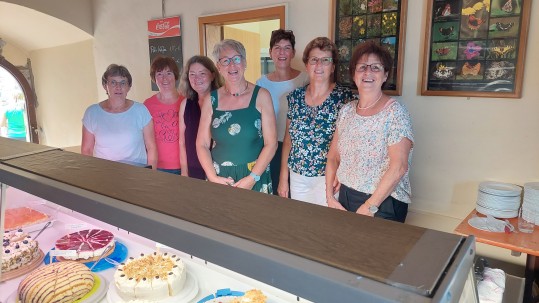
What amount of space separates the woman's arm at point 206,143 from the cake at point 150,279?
1.01 meters

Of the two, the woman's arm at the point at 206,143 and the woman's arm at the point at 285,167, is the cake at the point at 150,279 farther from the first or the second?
the woman's arm at the point at 285,167

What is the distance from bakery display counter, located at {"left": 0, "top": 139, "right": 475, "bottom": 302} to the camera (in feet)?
1.51

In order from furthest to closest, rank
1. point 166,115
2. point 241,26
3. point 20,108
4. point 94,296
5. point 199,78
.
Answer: point 20,108
point 241,26
point 166,115
point 199,78
point 94,296

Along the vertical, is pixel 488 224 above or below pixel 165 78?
below

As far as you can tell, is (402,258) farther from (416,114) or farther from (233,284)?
(416,114)

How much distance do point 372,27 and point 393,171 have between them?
124cm

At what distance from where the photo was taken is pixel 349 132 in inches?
76.2

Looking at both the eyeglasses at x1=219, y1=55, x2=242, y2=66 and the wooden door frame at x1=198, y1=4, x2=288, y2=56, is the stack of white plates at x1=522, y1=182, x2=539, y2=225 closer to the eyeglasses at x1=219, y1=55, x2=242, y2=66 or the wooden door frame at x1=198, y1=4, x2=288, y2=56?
the eyeglasses at x1=219, y1=55, x2=242, y2=66

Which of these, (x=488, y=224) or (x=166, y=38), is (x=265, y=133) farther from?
(x=166, y=38)

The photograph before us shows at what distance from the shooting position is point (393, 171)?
A: 1806mm

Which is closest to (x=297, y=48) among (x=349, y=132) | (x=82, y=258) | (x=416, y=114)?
(x=416, y=114)

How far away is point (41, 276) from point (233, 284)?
621 millimetres

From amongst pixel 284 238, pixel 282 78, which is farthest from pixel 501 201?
pixel 284 238

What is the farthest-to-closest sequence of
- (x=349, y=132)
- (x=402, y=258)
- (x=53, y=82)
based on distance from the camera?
(x=53, y=82) < (x=349, y=132) < (x=402, y=258)
